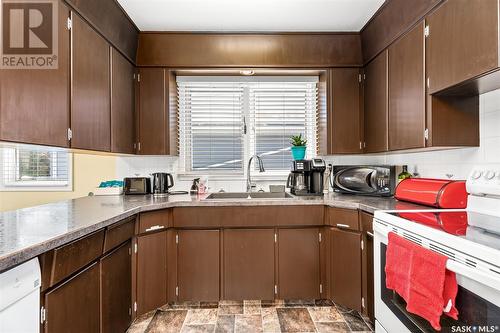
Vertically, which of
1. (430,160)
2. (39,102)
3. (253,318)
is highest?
(39,102)

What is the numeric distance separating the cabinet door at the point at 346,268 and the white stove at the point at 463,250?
51 centimetres

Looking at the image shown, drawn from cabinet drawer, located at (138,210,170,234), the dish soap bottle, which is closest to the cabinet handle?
cabinet drawer, located at (138,210,170,234)

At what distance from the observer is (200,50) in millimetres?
2668

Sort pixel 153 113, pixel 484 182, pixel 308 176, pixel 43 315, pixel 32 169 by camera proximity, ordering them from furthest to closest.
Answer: pixel 32 169 → pixel 153 113 → pixel 308 176 → pixel 484 182 → pixel 43 315

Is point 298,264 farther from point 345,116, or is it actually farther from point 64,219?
point 64,219

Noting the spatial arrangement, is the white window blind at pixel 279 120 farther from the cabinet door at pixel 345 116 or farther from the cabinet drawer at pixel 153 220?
the cabinet drawer at pixel 153 220

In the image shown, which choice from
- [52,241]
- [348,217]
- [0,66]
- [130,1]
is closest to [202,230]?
[348,217]

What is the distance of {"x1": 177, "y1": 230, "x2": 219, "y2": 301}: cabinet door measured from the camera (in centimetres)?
227

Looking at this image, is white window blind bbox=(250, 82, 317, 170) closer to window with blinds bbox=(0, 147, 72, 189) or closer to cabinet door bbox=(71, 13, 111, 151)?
cabinet door bbox=(71, 13, 111, 151)

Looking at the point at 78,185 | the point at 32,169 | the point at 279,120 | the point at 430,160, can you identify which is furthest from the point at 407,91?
the point at 32,169

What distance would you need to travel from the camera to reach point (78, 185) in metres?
3.50

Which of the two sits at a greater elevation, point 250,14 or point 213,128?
point 250,14

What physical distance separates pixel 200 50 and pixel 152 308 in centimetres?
224

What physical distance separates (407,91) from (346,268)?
1370 millimetres
